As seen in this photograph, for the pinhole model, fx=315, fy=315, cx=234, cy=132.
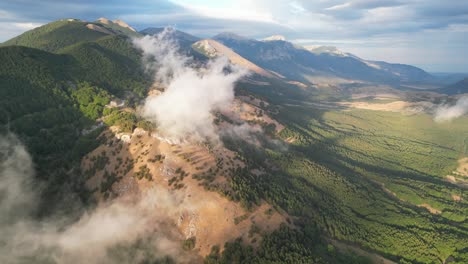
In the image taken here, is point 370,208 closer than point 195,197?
No

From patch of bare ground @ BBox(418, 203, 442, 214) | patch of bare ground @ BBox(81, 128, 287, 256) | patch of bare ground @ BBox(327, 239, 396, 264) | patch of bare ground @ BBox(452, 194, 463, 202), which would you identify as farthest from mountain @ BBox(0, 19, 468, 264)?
patch of bare ground @ BBox(452, 194, 463, 202)

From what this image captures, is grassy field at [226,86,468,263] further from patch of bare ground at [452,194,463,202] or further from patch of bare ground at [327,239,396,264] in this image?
patch of bare ground at [327,239,396,264]

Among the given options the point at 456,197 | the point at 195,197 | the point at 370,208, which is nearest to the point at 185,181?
the point at 195,197

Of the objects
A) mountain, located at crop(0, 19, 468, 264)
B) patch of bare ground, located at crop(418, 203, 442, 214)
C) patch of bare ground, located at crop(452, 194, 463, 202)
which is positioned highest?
mountain, located at crop(0, 19, 468, 264)

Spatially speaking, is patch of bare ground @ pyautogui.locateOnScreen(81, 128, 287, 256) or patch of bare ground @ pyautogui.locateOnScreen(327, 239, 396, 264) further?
patch of bare ground @ pyautogui.locateOnScreen(327, 239, 396, 264)

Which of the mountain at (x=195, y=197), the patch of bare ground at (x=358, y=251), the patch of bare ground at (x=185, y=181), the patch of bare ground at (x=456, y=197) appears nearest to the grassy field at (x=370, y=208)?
the mountain at (x=195, y=197)

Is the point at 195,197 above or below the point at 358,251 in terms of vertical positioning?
above

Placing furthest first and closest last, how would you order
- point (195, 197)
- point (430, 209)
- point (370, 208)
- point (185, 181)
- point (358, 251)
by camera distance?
point (430, 209), point (370, 208), point (358, 251), point (185, 181), point (195, 197)

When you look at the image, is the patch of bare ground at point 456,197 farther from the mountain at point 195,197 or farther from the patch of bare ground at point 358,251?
the patch of bare ground at point 358,251

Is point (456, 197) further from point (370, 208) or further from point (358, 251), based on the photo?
point (358, 251)
